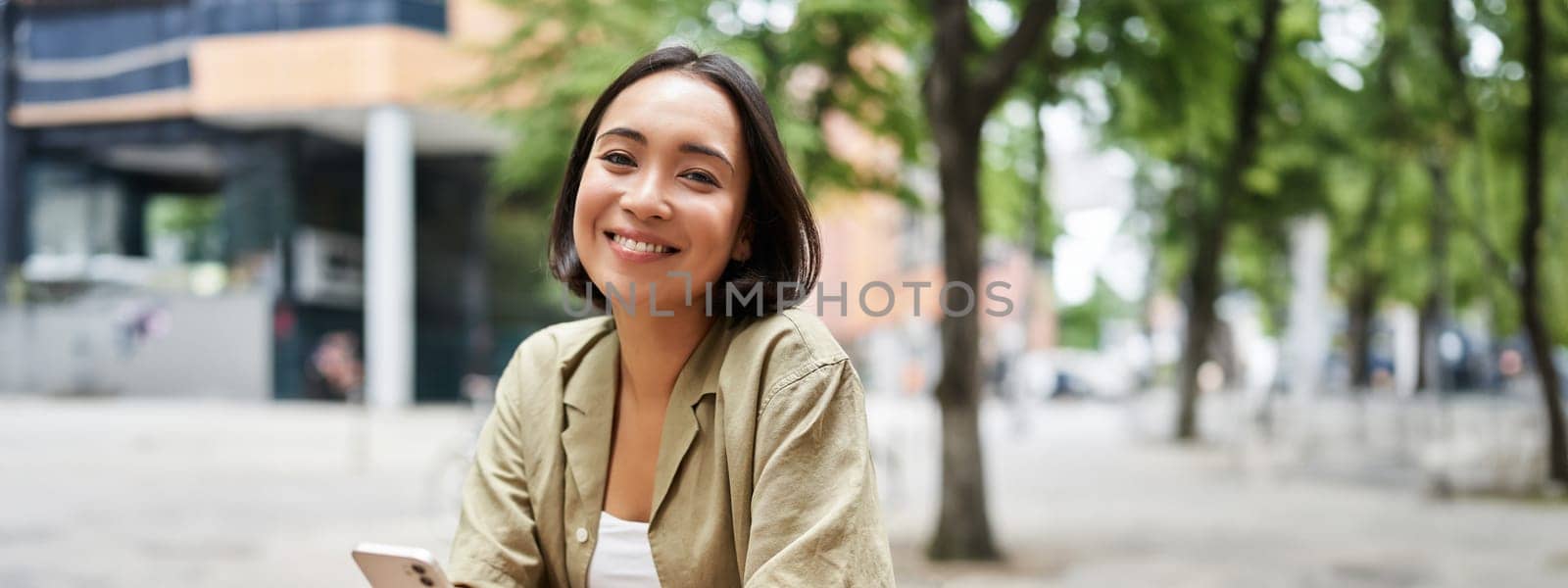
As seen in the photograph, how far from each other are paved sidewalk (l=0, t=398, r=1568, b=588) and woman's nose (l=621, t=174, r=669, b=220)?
6059 millimetres

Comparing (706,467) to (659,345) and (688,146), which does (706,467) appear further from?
(688,146)

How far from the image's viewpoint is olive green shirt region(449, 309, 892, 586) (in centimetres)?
162

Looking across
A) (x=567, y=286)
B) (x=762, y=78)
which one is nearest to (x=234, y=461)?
(x=762, y=78)

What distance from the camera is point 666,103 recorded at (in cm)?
168

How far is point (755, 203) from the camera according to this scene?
1.79 meters

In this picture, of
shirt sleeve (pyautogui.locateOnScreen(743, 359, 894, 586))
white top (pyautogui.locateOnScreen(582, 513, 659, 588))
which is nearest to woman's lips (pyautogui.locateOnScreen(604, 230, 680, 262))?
shirt sleeve (pyautogui.locateOnScreen(743, 359, 894, 586))

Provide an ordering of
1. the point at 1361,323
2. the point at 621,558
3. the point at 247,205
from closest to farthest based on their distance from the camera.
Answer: the point at 621,558 < the point at 247,205 < the point at 1361,323

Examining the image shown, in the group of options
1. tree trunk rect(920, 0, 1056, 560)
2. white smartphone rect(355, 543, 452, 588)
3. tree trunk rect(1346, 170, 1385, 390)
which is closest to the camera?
white smartphone rect(355, 543, 452, 588)

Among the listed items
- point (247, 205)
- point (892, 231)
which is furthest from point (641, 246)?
point (247, 205)

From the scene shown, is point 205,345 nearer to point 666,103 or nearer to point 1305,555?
point 1305,555

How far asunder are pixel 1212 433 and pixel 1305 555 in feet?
52.2

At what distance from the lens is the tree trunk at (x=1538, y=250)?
34.2 feet

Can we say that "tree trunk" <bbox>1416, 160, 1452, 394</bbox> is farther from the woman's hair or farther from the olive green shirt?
the olive green shirt

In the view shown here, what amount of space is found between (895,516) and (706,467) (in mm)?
9710
